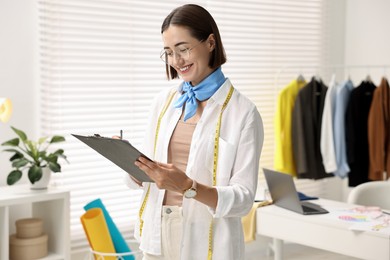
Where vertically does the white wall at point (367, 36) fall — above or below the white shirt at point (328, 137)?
above

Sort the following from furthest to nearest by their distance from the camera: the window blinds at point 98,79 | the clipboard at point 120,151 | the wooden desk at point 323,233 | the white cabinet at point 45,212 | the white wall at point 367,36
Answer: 1. the white wall at point 367,36
2. the window blinds at point 98,79
3. the white cabinet at point 45,212
4. the wooden desk at point 323,233
5. the clipboard at point 120,151

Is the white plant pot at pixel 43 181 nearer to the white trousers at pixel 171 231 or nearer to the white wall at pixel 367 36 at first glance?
the white trousers at pixel 171 231

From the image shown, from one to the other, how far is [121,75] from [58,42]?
1.72 feet

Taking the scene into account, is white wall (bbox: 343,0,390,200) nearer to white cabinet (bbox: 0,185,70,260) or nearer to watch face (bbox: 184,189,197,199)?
white cabinet (bbox: 0,185,70,260)

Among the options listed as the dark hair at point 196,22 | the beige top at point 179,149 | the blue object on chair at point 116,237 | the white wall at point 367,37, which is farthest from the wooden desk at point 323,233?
the white wall at point 367,37

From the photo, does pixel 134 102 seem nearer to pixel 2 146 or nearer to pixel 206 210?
pixel 2 146

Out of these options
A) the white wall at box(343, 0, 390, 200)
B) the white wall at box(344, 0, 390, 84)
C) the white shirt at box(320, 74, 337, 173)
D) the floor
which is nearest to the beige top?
the floor

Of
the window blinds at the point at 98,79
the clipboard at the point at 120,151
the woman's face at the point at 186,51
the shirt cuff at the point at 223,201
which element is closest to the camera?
the clipboard at the point at 120,151

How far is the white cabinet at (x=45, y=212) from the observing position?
309 cm

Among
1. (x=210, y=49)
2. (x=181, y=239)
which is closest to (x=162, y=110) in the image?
(x=210, y=49)

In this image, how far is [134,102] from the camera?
4.03 meters

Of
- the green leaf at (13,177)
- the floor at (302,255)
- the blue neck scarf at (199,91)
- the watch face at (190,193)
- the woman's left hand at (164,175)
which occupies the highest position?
the blue neck scarf at (199,91)

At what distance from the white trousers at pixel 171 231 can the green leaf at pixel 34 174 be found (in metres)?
1.49

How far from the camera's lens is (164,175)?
1.63 m
